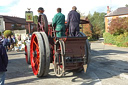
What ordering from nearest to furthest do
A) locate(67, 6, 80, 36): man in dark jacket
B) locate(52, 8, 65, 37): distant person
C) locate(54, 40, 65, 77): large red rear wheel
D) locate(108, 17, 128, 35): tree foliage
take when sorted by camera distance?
locate(54, 40, 65, 77): large red rear wheel < locate(67, 6, 80, 36): man in dark jacket < locate(52, 8, 65, 37): distant person < locate(108, 17, 128, 35): tree foliage

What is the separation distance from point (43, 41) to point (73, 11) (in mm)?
1611

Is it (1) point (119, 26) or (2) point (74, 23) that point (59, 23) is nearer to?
(2) point (74, 23)

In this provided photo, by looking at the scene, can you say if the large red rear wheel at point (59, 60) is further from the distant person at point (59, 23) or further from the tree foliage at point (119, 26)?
the tree foliage at point (119, 26)

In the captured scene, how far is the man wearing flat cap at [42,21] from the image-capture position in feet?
16.4

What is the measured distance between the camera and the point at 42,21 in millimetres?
5418

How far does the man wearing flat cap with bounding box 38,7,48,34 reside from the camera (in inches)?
196

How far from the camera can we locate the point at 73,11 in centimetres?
499

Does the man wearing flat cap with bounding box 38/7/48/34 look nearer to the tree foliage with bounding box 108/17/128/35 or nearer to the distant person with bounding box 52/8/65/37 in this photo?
the distant person with bounding box 52/8/65/37

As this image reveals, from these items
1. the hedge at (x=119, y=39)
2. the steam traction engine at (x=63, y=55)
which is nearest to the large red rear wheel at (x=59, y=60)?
the steam traction engine at (x=63, y=55)

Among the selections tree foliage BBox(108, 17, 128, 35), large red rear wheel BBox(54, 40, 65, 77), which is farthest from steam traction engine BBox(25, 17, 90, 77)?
tree foliage BBox(108, 17, 128, 35)

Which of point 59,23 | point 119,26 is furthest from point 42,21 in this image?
point 119,26

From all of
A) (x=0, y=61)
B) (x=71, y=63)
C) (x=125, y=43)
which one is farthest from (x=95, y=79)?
(x=125, y=43)

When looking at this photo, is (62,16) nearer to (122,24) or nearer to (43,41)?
(43,41)

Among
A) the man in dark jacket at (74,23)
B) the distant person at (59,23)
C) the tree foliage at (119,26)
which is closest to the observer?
the man in dark jacket at (74,23)
